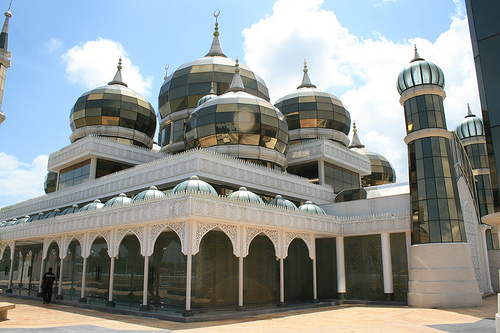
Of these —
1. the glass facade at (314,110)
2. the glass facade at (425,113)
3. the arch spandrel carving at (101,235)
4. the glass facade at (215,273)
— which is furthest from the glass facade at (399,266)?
the glass facade at (314,110)

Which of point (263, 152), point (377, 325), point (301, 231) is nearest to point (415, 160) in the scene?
point (301, 231)

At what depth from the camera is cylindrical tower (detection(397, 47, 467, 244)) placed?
20.7 meters

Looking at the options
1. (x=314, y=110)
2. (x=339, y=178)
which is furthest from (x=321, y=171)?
(x=314, y=110)

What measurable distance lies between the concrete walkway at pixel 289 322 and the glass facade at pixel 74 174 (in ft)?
41.9

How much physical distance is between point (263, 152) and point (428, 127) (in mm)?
9763

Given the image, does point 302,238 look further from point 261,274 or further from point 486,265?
point 486,265

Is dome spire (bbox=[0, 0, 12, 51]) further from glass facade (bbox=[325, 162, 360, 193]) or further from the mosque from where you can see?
glass facade (bbox=[325, 162, 360, 193])

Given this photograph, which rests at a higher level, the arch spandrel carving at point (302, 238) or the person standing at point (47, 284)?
the arch spandrel carving at point (302, 238)

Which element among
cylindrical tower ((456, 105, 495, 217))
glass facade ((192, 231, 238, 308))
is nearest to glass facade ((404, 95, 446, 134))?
glass facade ((192, 231, 238, 308))

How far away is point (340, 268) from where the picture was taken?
23188 millimetres

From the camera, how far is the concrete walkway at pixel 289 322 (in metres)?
13.3

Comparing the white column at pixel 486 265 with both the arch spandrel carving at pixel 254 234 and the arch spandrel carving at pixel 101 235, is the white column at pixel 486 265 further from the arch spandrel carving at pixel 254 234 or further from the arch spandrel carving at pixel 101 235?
the arch spandrel carving at pixel 101 235

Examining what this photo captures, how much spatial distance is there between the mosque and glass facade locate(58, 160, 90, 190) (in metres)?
0.15

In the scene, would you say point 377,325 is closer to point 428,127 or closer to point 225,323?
point 225,323
